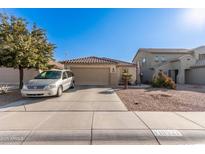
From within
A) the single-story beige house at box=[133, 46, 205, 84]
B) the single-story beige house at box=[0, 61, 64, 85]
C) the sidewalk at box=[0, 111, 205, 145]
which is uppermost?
the single-story beige house at box=[133, 46, 205, 84]

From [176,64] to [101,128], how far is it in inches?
912

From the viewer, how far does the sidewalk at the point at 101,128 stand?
14.6 ft

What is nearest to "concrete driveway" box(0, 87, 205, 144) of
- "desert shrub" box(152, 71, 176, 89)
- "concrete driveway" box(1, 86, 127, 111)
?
"concrete driveway" box(1, 86, 127, 111)

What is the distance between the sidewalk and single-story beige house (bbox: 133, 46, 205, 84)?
18676 millimetres

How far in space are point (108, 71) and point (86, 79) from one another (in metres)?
2.73

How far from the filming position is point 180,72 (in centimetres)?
2436

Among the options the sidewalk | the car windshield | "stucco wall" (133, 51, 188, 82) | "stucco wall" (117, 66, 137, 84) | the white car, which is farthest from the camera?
"stucco wall" (133, 51, 188, 82)

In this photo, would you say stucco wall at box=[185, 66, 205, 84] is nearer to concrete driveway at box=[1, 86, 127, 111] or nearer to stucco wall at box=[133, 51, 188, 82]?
stucco wall at box=[133, 51, 188, 82]

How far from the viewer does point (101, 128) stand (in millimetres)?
5188

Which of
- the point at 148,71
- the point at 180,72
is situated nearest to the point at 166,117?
the point at 180,72

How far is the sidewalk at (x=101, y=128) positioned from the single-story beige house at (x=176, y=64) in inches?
735

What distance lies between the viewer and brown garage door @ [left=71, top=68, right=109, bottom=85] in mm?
19781
